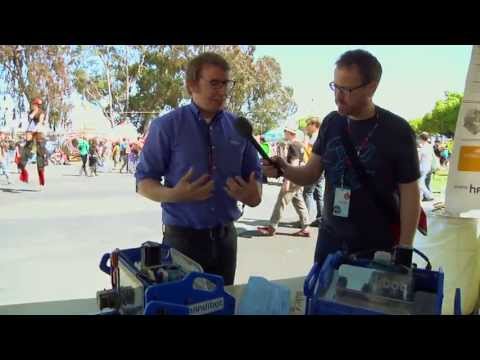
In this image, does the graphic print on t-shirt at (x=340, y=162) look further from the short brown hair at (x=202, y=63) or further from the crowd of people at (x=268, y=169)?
the short brown hair at (x=202, y=63)

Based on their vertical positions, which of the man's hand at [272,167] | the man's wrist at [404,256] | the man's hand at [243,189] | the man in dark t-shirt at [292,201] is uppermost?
the man's hand at [272,167]

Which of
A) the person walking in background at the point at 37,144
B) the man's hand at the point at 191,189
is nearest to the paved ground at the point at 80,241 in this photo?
the person walking in background at the point at 37,144

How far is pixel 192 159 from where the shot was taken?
1.80 m

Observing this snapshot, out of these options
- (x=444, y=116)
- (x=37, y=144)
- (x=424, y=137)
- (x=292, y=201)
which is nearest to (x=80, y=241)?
(x=292, y=201)

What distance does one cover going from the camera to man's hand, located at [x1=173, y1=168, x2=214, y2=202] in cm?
160

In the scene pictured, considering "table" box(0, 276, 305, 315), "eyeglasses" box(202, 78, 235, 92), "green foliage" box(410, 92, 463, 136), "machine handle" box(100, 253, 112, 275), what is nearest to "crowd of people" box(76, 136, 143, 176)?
"table" box(0, 276, 305, 315)

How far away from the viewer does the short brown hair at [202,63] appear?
5.77ft

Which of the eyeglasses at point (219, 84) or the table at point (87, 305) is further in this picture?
the eyeglasses at point (219, 84)

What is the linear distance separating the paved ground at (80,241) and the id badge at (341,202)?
245 centimetres

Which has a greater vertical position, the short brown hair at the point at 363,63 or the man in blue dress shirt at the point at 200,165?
the short brown hair at the point at 363,63

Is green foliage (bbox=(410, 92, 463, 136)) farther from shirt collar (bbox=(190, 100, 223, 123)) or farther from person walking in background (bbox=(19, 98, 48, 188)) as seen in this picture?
shirt collar (bbox=(190, 100, 223, 123))

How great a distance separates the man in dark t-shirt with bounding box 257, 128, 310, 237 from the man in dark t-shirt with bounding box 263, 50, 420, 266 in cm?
405
